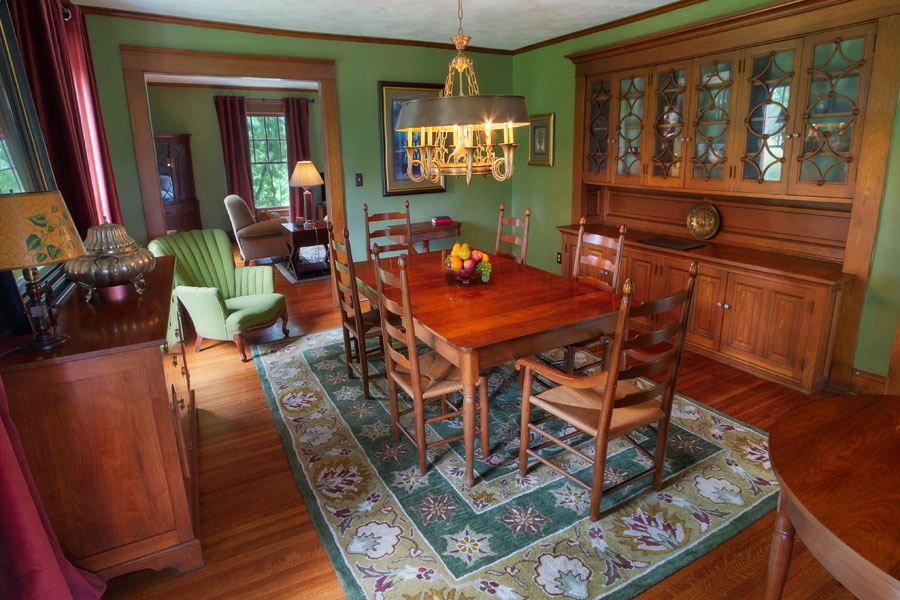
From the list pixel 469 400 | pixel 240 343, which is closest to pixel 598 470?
pixel 469 400

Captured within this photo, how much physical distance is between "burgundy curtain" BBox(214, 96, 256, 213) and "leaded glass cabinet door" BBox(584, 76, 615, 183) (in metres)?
6.33

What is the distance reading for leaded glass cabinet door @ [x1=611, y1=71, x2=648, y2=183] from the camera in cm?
415

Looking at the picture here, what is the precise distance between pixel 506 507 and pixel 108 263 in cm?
203

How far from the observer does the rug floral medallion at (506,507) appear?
1.97 metres

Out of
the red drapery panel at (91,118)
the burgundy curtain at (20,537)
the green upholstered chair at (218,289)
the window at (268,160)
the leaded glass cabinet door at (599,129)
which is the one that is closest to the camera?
the burgundy curtain at (20,537)

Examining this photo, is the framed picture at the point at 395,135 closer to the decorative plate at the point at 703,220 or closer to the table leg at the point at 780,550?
the decorative plate at the point at 703,220

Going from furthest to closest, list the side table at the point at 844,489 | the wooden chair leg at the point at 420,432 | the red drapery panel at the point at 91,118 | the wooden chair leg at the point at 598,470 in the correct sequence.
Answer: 1. the red drapery panel at the point at 91,118
2. the wooden chair leg at the point at 420,432
3. the wooden chair leg at the point at 598,470
4. the side table at the point at 844,489

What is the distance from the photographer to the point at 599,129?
4.61 m

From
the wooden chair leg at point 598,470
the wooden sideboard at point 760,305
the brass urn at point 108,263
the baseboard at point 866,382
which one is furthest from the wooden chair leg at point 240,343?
the baseboard at point 866,382

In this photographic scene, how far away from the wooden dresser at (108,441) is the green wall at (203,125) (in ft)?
24.6

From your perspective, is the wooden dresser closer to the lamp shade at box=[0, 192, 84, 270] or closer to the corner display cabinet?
the lamp shade at box=[0, 192, 84, 270]

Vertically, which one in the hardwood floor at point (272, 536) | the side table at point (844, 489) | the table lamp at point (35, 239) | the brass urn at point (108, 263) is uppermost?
the table lamp at point (35, 239)

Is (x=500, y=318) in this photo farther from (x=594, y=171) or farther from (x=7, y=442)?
(x=594, y=171)

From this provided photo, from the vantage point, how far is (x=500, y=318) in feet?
8.06
